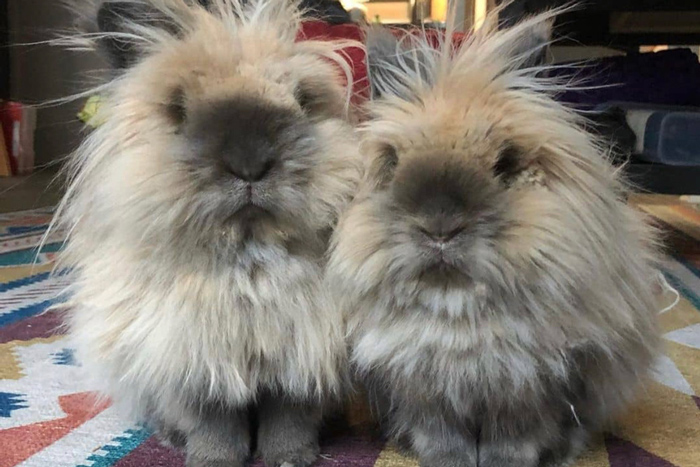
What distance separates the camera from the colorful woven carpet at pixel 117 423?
898mm

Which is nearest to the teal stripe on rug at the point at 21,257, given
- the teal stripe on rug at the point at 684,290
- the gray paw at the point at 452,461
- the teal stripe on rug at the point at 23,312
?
Result: the teal stripe on rug at the point at 23,312

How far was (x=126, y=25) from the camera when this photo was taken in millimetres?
874

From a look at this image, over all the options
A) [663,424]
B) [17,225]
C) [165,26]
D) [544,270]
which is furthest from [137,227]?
[17,225]

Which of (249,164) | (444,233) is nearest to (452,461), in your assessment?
(444,233)

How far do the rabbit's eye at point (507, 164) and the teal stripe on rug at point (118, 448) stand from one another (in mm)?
583

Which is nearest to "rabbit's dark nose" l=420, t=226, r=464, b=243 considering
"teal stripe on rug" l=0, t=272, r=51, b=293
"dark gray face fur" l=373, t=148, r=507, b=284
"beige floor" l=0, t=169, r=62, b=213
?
"dark gray face fur" l=373, t=148, r=507, b=284

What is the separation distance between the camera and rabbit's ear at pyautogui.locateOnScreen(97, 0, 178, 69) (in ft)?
2.85

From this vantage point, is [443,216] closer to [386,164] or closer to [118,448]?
[386,164]

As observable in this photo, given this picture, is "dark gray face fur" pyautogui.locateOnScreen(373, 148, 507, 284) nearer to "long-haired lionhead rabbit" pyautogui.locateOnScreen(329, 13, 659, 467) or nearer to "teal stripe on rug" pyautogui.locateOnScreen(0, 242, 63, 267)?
"long-haired lionhead rabbit" pyautogui.locateOnScreen(329, 13, 659, 467)

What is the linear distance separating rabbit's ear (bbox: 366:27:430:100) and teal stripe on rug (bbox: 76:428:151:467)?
56cm

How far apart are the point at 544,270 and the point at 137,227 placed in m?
0.45

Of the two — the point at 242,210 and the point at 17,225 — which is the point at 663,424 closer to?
the point at 242,210

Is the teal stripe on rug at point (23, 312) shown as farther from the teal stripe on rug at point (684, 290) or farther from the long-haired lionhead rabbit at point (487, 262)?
the teal stripe on rug at point (684, 290)

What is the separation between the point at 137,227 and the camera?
799 mm
